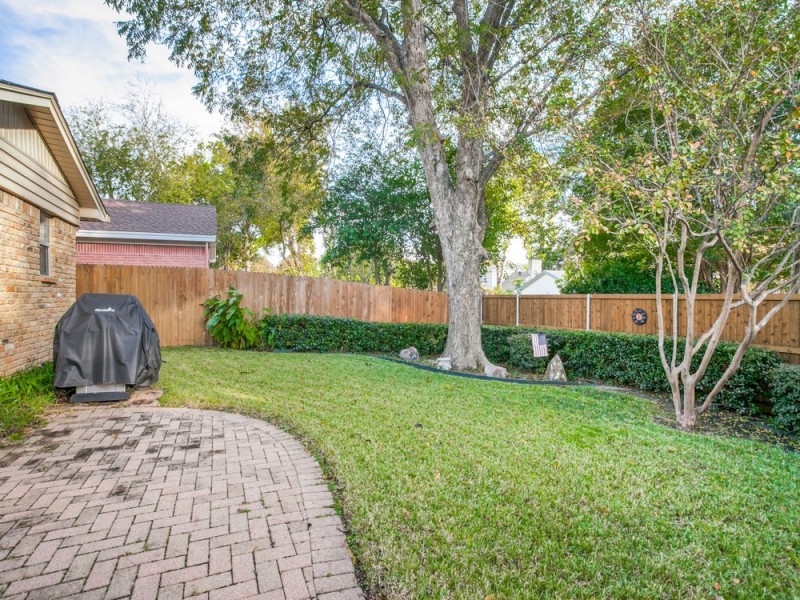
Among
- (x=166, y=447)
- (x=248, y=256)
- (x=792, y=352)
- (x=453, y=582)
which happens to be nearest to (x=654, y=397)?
(x=792, y=352)

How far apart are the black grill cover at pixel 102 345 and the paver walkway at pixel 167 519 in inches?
43.6

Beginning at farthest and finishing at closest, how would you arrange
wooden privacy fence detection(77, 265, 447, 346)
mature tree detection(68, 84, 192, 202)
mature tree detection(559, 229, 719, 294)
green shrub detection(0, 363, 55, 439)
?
mature tree detection(68, 84, 192, 202) < mature tree detection(559, 229, 719, 294) < wooden privacy fence detection(77, 265, 447, 346) < green shrub detection(0, 363, 55, 439)

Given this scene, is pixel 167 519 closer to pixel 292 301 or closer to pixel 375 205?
pixel 292 301

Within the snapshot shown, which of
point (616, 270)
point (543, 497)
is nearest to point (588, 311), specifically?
point (616, 270)

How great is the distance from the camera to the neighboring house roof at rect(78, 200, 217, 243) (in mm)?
Answer: 11945

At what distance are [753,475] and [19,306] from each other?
7648 millimetres

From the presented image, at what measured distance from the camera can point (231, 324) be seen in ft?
30.6

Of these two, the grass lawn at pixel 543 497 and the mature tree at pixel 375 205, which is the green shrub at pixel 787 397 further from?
the mature tree at pixel 375 205

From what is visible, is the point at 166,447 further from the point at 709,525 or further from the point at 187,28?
A: the point at 187,28

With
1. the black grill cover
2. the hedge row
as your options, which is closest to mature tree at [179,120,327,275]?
the hedge row

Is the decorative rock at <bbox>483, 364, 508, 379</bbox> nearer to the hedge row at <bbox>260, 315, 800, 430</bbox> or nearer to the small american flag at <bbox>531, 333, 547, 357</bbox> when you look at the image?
the small american flag at <bbox>531, 333, 547, 357</bbox>

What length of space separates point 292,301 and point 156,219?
19.3ft

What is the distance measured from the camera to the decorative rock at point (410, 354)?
9.42 m

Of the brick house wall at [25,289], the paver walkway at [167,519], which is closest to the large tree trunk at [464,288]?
the paver walkway at [167,519]
